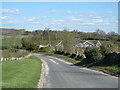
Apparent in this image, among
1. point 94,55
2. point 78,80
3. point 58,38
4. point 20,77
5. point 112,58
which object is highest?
point 58,38

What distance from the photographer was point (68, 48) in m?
86.4

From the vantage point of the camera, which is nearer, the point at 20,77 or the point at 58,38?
the point at 20,77

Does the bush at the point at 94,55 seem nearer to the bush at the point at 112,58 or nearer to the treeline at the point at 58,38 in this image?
the bush at the point at 112,58

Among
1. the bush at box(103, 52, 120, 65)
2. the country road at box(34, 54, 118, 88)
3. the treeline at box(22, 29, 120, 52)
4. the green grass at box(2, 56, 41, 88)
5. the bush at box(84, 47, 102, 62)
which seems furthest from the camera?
the treeline at box(22, 29, 120, 52)

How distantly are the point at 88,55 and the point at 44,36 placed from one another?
8491cm

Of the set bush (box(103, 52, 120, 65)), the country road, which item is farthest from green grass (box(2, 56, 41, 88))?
bush (box(103, 52, 120, 65))

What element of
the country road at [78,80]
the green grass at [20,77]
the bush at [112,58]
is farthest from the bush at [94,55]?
the country road at [78,80]

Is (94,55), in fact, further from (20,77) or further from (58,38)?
(58,38)

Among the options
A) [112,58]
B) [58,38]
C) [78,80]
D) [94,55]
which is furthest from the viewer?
[58,38]

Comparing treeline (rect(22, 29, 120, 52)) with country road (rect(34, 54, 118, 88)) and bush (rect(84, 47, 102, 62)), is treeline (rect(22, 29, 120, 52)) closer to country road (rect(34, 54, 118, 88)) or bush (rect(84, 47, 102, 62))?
bush (rect(84, 47, 102, 62))

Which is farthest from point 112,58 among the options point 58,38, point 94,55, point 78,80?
point 58,38

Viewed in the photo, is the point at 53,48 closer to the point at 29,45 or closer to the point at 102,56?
the point at 29,45

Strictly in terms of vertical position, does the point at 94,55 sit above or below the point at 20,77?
above

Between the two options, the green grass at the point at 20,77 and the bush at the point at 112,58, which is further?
the bush at the point at 112,58
